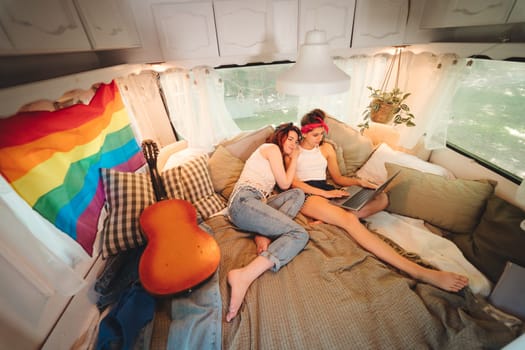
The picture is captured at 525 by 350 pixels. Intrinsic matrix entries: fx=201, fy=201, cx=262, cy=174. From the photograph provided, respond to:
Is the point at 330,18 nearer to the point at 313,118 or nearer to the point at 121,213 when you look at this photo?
the point at 313,118

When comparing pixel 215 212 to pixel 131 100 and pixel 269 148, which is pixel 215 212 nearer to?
pixel 269 148

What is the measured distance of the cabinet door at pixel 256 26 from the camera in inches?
58.9

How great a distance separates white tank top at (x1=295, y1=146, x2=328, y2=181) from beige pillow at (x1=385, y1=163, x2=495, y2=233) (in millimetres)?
516

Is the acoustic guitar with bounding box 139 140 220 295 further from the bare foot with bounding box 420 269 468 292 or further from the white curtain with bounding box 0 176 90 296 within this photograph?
the bare foot with bounding box 420 269 468 292

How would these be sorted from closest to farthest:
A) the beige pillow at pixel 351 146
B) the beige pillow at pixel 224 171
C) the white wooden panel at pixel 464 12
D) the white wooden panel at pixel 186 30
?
the white wooden panel at pixel 464 12, the white wooden panel at pixel 186 30, the beige pillow at pixel 224 171, the beige pillow at pixel 351 146

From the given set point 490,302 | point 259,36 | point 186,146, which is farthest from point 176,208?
point 490,302

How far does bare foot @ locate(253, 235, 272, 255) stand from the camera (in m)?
1.21

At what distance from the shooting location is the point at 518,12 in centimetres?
105

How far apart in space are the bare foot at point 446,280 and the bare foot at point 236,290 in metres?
0.93

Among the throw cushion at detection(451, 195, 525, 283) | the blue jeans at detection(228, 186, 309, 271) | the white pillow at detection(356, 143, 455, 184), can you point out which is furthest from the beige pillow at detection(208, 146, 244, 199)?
the throw cushion at detection(451, 195, 525, 283)

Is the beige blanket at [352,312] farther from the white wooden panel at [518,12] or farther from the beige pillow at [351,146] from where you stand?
the white wooden panel at [518,12]

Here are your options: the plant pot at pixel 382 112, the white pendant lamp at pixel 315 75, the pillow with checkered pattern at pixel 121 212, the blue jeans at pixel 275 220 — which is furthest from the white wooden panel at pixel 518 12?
the pillow with checkered pattern at pixel 121 212

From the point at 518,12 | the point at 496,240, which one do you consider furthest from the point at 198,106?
the point at 496,240

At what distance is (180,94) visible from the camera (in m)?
1.91
